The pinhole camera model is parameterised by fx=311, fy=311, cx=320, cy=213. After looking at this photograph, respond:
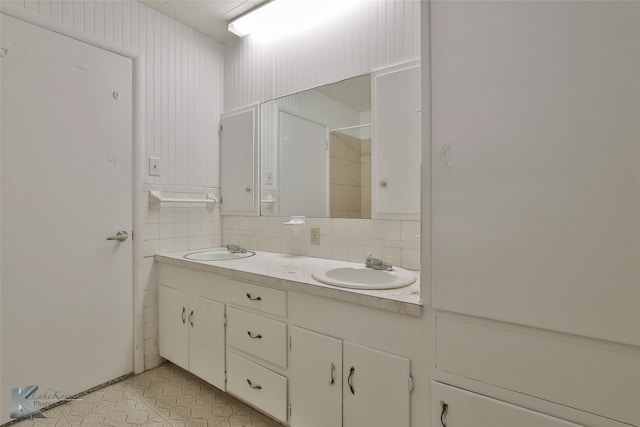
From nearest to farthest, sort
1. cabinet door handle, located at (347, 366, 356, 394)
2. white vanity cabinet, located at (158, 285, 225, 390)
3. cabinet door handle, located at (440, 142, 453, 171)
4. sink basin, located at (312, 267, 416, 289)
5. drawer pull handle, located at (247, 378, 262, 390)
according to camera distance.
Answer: cabinet door handle, located at (440, 142, 453, 171), cabinet door handle, located at (347, 366, 356, 394), sink basin, located at (312, 267, 416, 289), drawer pull handle, located at (247, 378, 262, 390), white vanity cabinet, located at (158, 285, 225, 390)

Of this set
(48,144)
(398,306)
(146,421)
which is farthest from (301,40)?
(146,421)

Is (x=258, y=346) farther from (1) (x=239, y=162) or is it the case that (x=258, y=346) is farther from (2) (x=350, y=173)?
(1) (x=239, y=162)

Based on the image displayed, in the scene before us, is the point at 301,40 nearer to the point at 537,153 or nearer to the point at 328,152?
the point at 328,152

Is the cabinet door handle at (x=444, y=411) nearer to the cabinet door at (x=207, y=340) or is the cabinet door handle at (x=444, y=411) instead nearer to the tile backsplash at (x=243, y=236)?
the tile backsplash at (x=243, y=236)

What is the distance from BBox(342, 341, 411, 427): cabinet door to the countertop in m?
0.20

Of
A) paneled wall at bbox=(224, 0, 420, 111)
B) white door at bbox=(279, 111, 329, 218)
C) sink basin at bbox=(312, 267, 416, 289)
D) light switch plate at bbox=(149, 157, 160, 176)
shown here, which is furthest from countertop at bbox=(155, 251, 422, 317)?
paneled wall at bbox=(224, 0, 420, 111)

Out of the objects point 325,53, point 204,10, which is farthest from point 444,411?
point 204,10

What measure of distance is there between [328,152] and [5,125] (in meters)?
1.71

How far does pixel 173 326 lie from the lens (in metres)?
2.09

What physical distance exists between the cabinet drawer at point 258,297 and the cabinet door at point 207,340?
152 millimetres

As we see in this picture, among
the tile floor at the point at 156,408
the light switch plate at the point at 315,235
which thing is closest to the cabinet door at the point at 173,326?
the tile floor at the point at 156,408

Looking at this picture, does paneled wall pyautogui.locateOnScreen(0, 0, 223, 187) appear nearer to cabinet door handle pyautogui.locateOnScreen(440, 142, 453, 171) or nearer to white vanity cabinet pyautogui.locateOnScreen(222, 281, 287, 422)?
white vanity cabinet pyautogui.locateOnScreen(222, 281, 287, 422)

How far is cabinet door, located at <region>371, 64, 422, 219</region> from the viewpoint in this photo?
166cm

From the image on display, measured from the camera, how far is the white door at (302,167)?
2076mm
